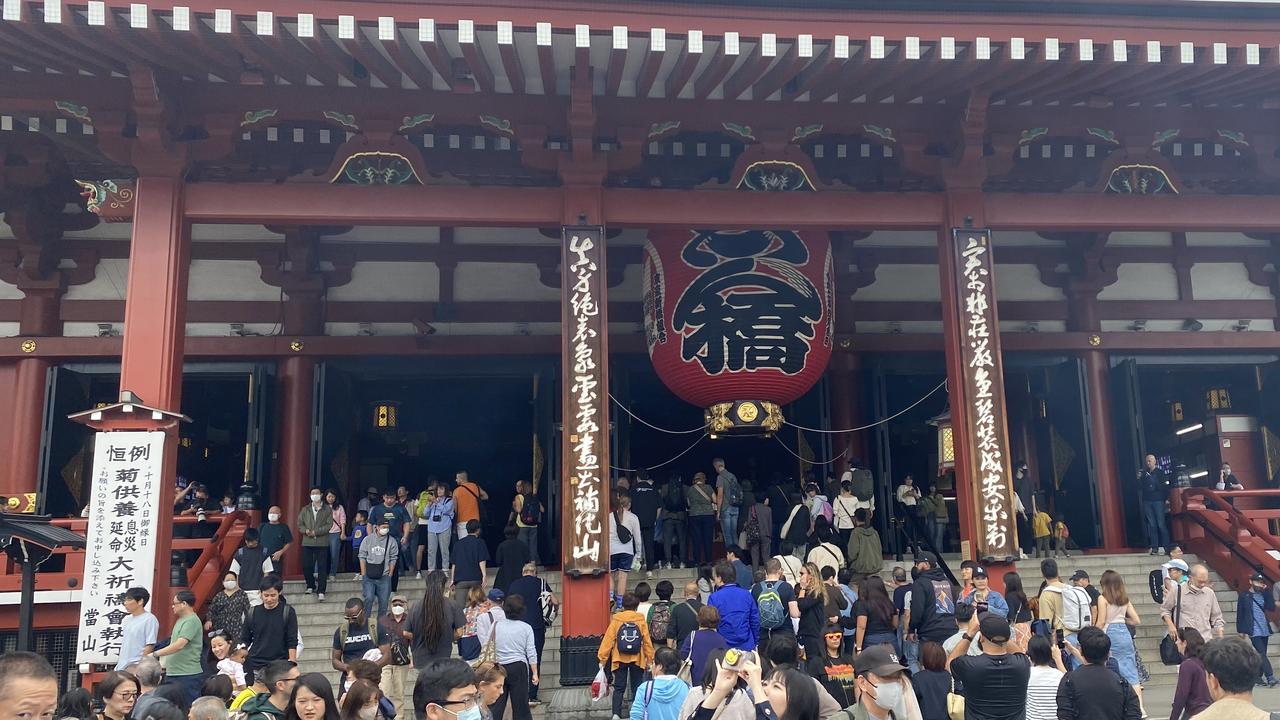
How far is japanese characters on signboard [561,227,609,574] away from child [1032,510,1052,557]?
22.5ft

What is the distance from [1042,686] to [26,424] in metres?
12.6

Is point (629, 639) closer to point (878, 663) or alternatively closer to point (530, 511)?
point (878, 663)

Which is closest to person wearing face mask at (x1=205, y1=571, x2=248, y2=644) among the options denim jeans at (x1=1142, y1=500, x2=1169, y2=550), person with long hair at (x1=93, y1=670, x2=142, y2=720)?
person with long hair at (x1=93, y1=670, x2=142, y2=720)

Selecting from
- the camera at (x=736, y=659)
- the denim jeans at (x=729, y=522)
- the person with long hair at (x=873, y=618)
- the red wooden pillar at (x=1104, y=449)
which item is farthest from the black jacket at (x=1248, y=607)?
the camera at (x=736, y=659)

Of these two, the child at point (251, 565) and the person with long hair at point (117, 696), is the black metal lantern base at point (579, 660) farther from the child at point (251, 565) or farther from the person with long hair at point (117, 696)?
the person with long hair at point (117, 696)

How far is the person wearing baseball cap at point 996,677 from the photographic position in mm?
5305

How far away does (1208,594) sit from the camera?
934 cm

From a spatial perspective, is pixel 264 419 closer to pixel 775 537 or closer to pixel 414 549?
pixel 414 549

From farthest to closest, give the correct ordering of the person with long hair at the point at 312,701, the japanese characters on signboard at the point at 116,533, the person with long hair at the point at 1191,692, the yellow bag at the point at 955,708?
the japanese characters on signboard at the point at 116,533, the yellow bag at the point at 955,708, the person with long hair at the point at 1191,692, the person with long hair at the point at 312,701

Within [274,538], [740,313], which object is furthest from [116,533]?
[740,313]

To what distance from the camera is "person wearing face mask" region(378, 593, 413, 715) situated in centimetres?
777

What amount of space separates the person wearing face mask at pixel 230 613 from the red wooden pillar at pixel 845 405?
28.9 ft

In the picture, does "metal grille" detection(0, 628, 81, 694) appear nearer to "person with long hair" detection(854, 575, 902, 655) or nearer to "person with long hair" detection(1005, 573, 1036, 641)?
"person with long hair" detection(854, 575, 902, 655)

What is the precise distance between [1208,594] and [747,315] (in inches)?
199
